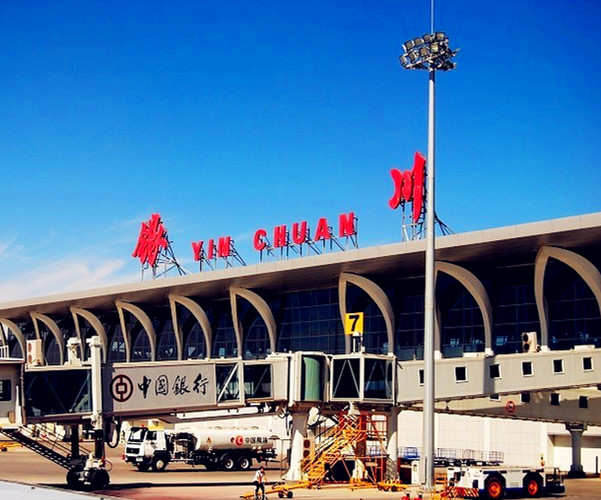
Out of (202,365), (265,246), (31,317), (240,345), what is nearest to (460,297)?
(265,246)

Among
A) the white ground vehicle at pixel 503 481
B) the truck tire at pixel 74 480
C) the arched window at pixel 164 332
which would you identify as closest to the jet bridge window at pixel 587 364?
the white ground vehicle at pixel 503 481

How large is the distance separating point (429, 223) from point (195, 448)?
3232cm

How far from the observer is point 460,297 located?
8025cm

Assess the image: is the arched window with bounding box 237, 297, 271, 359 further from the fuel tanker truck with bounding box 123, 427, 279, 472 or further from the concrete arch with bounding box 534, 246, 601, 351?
the concrete arch with bounding box 534, 246, 601, 351

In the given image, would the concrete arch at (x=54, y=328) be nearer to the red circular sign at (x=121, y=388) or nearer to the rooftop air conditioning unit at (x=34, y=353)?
the rooftop air conditioning unit at (x=34, y=353)

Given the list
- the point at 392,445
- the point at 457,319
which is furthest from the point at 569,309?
the point at 392,445

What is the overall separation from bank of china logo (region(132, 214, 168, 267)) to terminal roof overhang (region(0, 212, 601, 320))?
3547mm

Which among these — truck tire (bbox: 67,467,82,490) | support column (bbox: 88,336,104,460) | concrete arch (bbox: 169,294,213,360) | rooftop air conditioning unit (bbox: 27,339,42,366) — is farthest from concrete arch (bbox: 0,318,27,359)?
support column (bbox: 88,336,104,460)

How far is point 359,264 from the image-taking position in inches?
3076

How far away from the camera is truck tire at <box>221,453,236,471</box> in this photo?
69625mm

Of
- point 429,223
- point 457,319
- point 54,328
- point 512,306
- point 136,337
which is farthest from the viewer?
point 54,328

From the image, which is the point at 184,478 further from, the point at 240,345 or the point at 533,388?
the point at 240,345

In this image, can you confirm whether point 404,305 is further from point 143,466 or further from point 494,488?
point 494,488

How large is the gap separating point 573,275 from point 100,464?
134 feet
